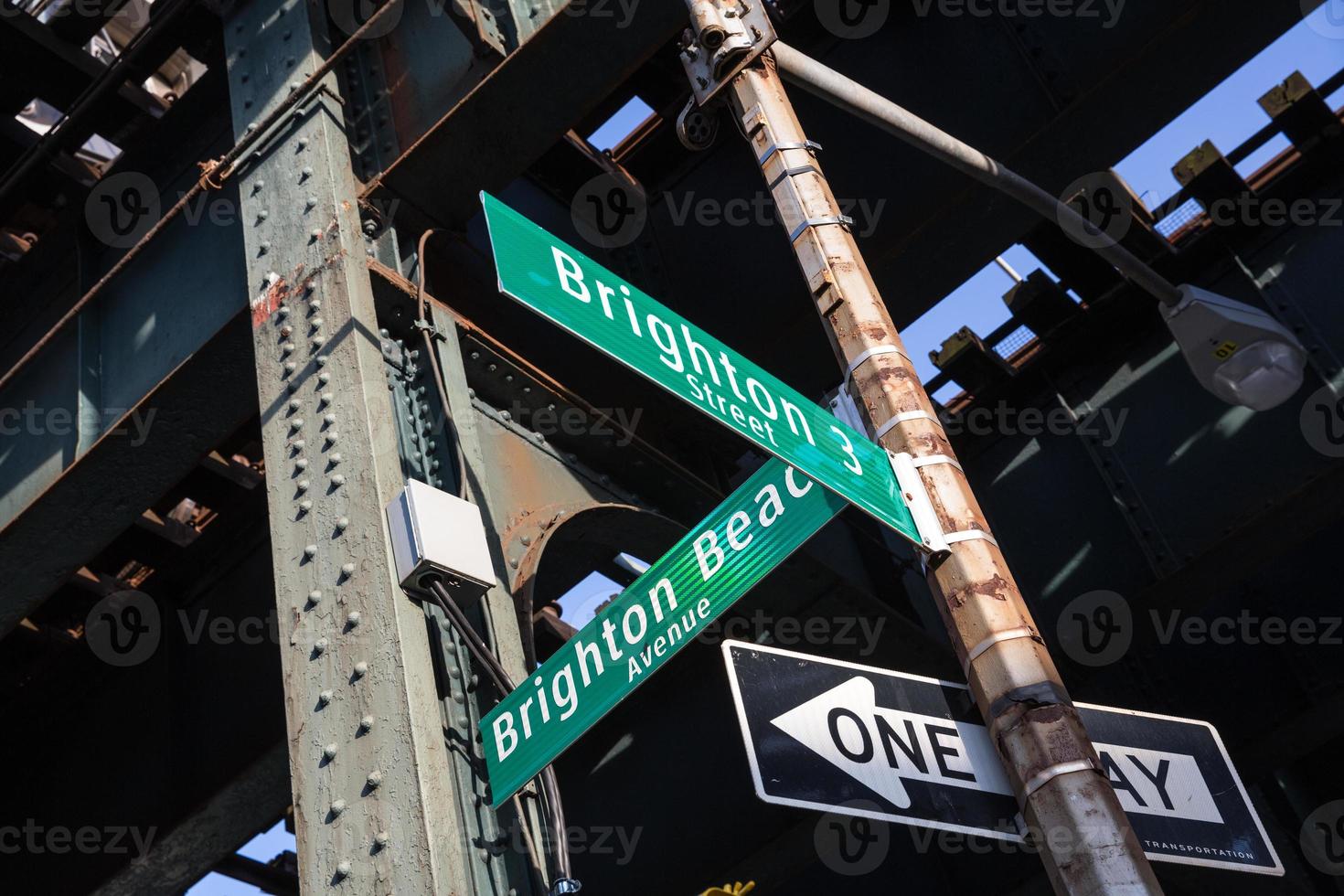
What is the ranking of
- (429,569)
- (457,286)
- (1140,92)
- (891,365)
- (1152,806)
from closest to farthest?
(1152,806) → (891,365) → (429,569) → (457,286) → (1140,92)

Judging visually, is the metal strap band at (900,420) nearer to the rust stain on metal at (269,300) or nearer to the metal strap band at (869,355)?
the metal strap band at (869,355)

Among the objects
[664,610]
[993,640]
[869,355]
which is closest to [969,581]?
[993,640]

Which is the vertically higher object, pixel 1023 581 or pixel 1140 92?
pixel 1140 92

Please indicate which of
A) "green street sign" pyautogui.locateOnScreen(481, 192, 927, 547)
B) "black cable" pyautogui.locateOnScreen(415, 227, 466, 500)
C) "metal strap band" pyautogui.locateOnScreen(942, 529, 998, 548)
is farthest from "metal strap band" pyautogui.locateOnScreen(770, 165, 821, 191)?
"black cable" pyautogui.locateOnScreen(415, 227, 466, 500)

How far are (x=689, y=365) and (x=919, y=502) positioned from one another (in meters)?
0.76

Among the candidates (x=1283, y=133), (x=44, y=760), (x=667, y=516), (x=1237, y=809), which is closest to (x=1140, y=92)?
(x=1283, y=133)

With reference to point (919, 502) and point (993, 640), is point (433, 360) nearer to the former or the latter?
point (919, 502)

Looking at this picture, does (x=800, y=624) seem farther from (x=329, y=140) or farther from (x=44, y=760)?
(x=44, y=760)

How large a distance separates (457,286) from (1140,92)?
3.95 m

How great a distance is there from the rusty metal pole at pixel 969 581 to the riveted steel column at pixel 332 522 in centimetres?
183

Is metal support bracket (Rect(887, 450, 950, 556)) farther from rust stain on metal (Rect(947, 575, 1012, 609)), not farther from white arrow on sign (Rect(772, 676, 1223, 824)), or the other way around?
white arrow on sign (Rect(772, 676, 1223, 824))

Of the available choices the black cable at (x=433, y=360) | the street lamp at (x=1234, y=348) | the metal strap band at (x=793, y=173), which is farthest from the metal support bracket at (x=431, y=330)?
the street lamp at (x=1234, y=348)

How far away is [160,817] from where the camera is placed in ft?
28.4

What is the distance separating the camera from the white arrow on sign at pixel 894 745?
347cm
